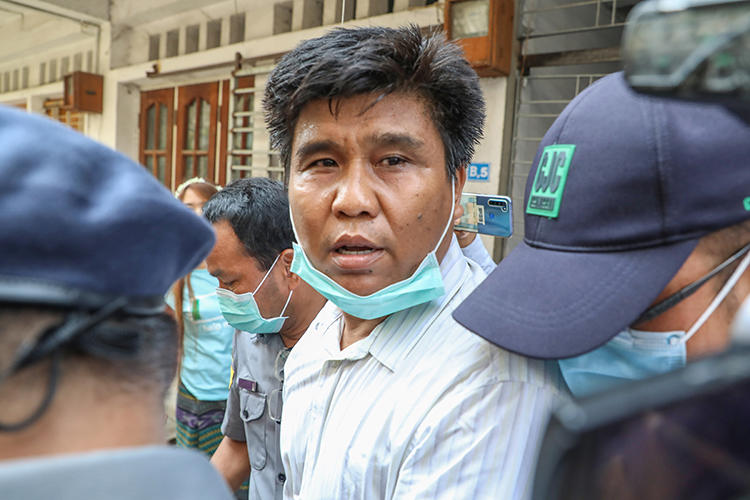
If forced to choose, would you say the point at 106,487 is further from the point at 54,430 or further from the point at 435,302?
the point at 435,302

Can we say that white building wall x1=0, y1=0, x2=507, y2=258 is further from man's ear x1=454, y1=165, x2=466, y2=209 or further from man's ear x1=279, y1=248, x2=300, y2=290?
man's ear x1=454, y1=165, x2=466, y2=209

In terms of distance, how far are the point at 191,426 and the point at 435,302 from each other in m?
1.92

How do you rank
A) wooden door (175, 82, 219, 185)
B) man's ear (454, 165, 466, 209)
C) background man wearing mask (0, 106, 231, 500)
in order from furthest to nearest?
wooden door (175, 82, 219, 185) → man's ear (454, 165, 466, 209) → background man wearing mask (0, 106, 231, 500)

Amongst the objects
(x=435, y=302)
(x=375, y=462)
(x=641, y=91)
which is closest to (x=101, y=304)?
(x=641, y=91)

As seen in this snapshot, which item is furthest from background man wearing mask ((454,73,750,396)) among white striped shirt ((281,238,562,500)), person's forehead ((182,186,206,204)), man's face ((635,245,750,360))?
person's forehead ((182,186,206,204))

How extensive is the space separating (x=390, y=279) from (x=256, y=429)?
92 centimetres

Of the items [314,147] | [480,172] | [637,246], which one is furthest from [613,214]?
[480,172]

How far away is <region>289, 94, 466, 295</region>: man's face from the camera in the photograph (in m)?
1.05

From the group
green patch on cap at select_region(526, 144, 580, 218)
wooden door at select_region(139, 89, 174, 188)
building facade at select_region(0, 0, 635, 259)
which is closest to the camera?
green patch on cap at select_region(526, 144, 580, 218)

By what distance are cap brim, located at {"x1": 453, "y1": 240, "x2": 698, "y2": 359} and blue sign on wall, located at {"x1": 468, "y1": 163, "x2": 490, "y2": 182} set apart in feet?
8.20

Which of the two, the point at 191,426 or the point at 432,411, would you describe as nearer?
the point at 432,411

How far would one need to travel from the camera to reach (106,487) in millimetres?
445

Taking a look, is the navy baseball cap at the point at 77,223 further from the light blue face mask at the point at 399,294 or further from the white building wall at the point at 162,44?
the white building wall at the point at 162,44

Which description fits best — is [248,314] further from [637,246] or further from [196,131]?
[196,131]
